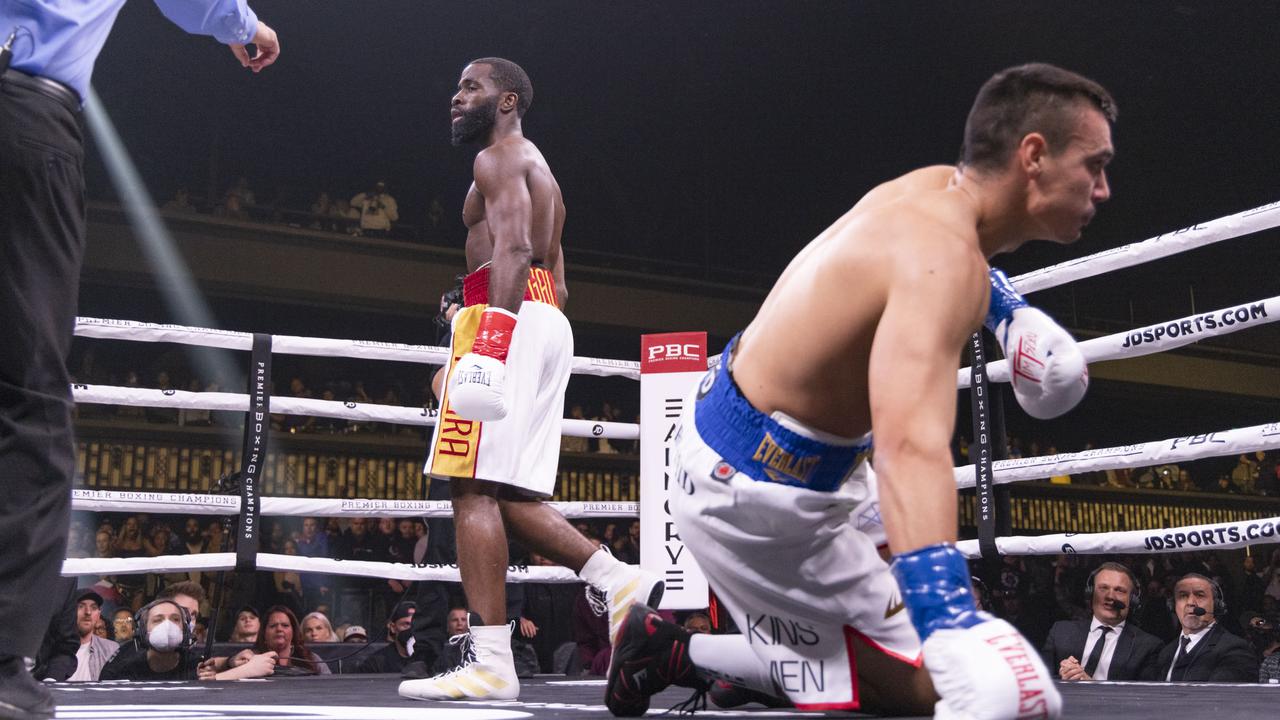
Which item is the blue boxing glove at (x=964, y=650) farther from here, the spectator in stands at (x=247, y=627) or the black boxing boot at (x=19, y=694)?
the spectator in stands at (x=247, y=627)

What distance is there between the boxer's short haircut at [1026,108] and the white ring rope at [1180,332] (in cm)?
95

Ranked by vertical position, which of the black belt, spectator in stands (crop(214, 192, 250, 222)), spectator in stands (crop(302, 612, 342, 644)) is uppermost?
spectator in stands (crop(214, 192, 250, 222))

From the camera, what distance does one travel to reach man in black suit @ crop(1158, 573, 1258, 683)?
2.78 m

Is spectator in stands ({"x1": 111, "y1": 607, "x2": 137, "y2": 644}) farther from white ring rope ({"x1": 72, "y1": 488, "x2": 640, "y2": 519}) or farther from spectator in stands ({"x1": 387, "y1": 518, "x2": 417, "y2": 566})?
spectator in stands ({"x1": 387, "y1": 518, "x2": 417, "y2": 566})

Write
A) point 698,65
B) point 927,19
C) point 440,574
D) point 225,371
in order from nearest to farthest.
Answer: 1. point 440,574
2. point 927,19
3. point 698,65
4. point 225,371

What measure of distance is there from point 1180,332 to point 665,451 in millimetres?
1402

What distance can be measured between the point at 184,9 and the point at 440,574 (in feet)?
5.75

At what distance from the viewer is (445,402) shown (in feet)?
7.63

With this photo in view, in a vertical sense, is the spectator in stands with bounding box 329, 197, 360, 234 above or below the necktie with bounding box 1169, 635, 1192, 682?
above

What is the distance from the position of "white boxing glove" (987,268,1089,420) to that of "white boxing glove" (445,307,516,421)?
3.10 ft

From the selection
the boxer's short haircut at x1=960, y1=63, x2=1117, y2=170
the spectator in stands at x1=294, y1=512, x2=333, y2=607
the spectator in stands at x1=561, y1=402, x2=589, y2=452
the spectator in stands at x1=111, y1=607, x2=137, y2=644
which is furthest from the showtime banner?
the spectator in stands at x1=561, y1=402, x2=589, y2=452

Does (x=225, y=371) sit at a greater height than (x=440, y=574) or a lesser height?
greater

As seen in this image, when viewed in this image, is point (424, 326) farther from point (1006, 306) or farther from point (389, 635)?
point (1006, 306)

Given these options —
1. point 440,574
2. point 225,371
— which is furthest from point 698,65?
point 440,574
